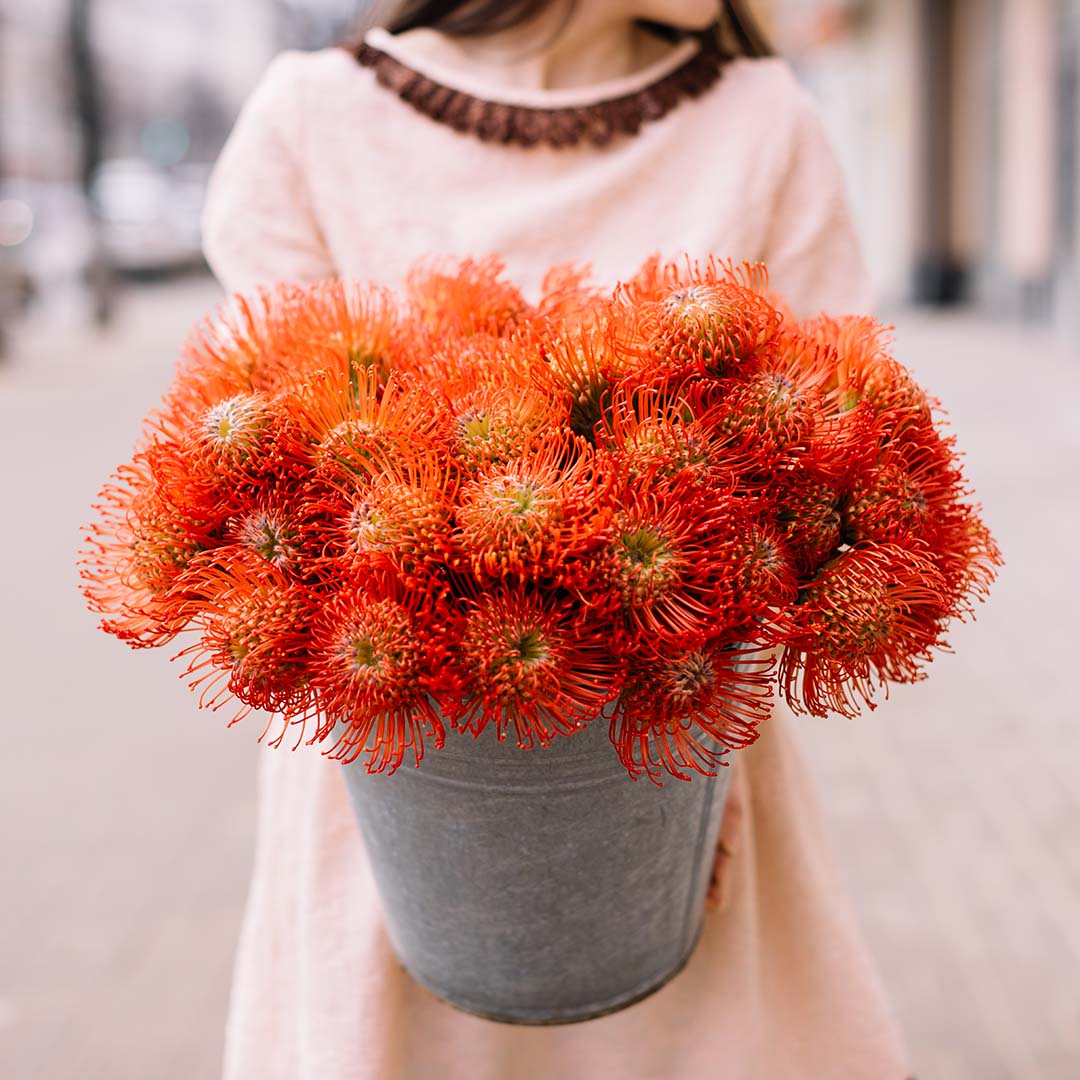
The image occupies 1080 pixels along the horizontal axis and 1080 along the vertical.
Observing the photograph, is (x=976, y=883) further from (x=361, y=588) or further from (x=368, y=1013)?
(x=361, y=588)

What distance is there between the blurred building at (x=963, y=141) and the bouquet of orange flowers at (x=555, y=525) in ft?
32.7

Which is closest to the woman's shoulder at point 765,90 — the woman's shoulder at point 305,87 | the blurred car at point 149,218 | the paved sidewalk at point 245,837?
the woman's shoulder at point 305,87

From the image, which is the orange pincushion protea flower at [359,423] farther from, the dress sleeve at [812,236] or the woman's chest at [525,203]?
the dress sleeve at [812,236]

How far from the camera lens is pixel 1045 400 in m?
7.80

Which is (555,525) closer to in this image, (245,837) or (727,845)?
(727,845)

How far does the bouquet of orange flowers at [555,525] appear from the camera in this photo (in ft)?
2.42

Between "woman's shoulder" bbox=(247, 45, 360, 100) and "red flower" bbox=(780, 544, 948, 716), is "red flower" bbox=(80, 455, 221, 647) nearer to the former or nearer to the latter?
"red flower" bbox=(780, 544, 948, 716)

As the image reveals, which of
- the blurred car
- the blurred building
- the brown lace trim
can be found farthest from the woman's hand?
the blurred car

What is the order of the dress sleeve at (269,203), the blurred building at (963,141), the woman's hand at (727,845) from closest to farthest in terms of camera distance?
the woman's hand at (727,845) → the dress sleeve at (269,203) → the blurred building at (963,141)

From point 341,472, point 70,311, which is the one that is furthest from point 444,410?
point 70,311

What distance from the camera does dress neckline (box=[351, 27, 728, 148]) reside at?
136 cm

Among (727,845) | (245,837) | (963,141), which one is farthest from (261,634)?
(963,141)

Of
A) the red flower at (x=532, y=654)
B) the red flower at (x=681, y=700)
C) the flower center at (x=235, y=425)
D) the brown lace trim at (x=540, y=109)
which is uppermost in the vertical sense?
the brown lace trim at (x=540, y=109)

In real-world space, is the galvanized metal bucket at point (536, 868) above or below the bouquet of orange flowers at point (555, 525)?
below
